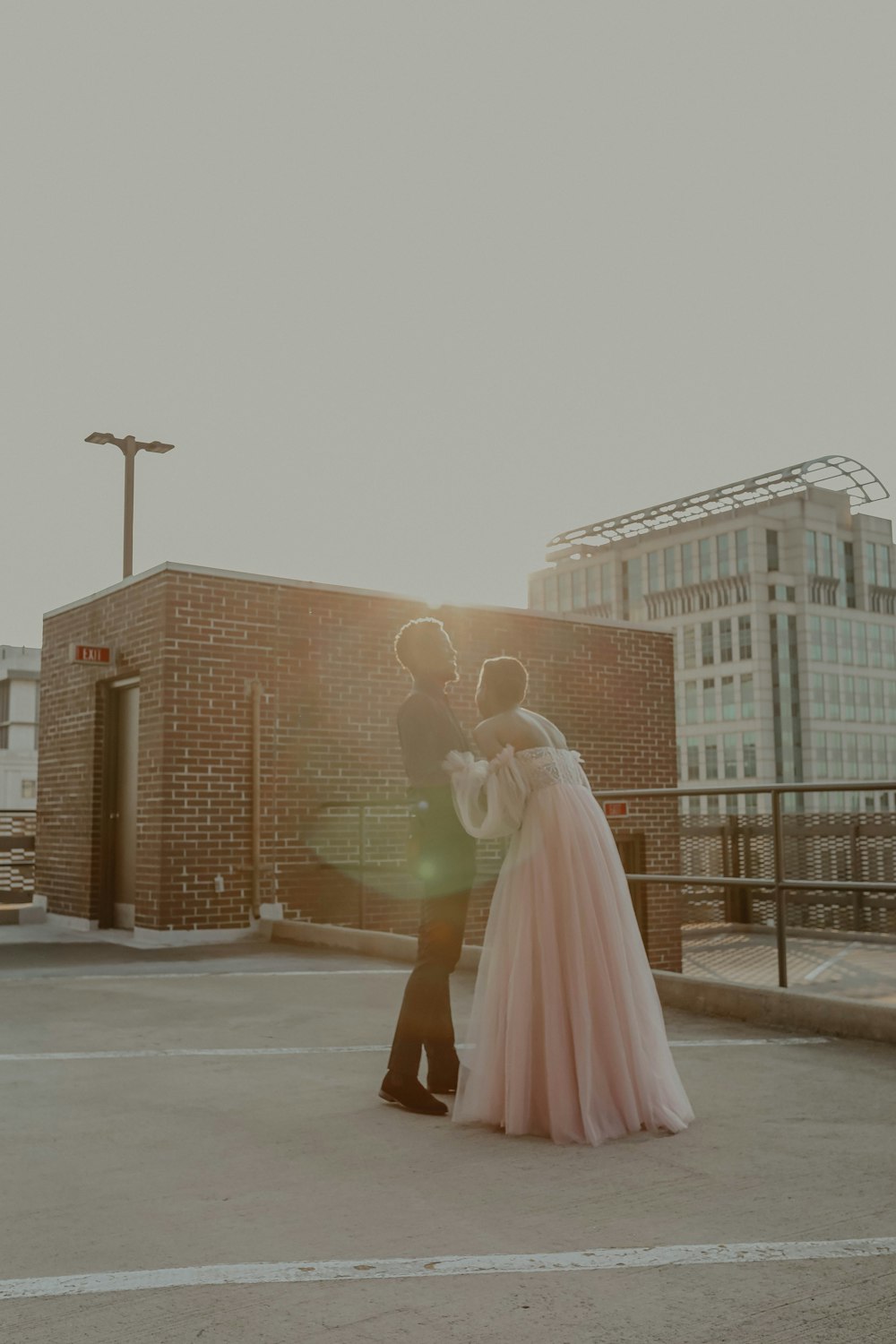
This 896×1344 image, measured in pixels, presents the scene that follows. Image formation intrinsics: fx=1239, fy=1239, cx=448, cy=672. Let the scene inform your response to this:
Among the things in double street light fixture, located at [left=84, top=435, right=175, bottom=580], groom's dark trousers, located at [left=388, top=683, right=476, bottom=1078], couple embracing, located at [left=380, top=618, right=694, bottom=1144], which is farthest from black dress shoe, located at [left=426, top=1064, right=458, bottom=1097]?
double street light fixture, located at [left=84, top=435, right=175, bottom=580]

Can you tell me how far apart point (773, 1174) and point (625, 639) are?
41.1 feet

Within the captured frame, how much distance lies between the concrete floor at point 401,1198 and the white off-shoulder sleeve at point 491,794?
3.58 feet

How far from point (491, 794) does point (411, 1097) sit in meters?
1.19

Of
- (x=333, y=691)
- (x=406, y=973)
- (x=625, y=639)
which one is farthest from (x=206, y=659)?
(x=625, y=639)

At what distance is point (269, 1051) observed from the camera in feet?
19.3

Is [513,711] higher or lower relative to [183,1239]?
higher

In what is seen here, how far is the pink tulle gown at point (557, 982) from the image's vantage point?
14.1 feet

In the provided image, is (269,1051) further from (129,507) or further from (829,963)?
(129,507)

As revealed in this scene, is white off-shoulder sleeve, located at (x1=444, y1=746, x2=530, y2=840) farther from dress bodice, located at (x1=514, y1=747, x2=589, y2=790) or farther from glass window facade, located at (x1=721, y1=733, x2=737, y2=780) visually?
glass window facade, located at (x1=721, y1=733, x2=737, y2=780)

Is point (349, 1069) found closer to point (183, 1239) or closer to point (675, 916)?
point (183, 1239)

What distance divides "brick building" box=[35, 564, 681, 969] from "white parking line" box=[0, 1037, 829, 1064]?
542 cm

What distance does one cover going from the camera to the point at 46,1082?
5.14m

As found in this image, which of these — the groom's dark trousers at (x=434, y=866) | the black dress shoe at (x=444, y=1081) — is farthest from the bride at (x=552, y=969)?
the black dress shoe at (x=444, y=1081)

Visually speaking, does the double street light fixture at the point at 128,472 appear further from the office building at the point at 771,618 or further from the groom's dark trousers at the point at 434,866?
the office building at the point at 771,618
